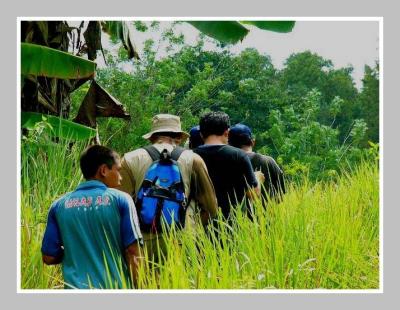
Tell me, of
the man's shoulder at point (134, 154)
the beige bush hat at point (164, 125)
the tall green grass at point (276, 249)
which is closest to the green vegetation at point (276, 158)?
the tall green grass at point (276, 249)

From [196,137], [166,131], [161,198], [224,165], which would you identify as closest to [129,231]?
[161,198]

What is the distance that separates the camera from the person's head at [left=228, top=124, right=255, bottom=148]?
15.7 ft

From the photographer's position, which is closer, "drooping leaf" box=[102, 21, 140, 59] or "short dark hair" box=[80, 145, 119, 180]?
"short dark hair" box=[80, 145, 119, 180]

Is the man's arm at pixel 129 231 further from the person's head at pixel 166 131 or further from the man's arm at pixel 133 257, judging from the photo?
the person's head at pixel 166 131

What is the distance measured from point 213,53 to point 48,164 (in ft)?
5.39

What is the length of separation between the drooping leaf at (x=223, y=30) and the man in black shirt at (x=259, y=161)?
1042 mm

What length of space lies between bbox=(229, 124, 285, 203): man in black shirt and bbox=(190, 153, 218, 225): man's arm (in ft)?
2.43

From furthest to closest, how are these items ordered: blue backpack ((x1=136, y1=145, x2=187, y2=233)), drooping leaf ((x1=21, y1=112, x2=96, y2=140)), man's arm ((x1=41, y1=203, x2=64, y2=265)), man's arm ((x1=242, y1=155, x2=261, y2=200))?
drooping leaf ((x1=21, y1=112, x2=96, y2=140)) → man's arm ((x1=242, y1=155, x2=261, y2=200)) → blue backpack ((x1=136, y1=145, x2=187, y2=233)) → man's arm ((x1=41, y1=203, x2=64, y2=265))

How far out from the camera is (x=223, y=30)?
5.64 metres

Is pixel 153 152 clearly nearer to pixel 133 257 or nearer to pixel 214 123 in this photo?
pixel 214 123

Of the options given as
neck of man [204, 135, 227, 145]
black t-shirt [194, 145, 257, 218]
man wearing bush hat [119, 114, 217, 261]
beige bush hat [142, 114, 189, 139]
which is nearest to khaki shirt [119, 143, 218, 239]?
man wearing bush hat [119, 114, 217, 261]

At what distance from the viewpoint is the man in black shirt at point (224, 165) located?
430cm

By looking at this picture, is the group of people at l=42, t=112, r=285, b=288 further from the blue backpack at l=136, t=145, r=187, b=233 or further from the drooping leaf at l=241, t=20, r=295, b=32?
the drooping leaf at l=241, t=20, r=295, b=32

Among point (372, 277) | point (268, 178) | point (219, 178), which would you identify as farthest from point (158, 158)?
point (372, 277)
